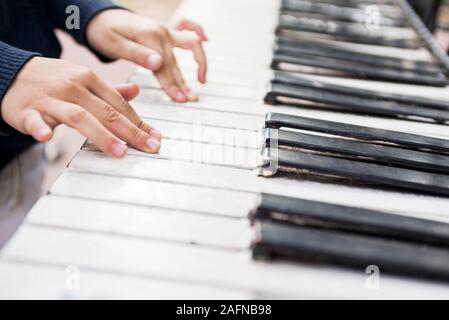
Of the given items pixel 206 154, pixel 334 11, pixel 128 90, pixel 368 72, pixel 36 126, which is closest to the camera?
pixel 36 126

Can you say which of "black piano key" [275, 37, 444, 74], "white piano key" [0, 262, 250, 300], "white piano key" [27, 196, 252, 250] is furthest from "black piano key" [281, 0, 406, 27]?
"white piano key" [0, 262, 250, 300]

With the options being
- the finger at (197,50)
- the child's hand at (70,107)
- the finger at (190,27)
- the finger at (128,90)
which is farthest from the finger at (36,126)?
the finger at (190,27)

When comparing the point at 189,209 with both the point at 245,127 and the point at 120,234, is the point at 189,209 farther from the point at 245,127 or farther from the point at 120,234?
the point at 245,127

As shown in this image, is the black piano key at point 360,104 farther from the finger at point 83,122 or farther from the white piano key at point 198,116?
the finger at point 83,122

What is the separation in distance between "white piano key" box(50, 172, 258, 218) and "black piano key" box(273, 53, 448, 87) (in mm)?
728

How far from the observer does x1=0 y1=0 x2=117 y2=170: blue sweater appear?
4.03 feet

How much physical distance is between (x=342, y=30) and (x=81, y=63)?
6.75 feet

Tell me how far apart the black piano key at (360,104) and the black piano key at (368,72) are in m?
0.21

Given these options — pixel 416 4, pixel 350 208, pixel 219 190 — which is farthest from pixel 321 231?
pixel 416 4

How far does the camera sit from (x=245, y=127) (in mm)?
1014

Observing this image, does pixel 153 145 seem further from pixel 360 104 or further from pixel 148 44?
pixel 360 104

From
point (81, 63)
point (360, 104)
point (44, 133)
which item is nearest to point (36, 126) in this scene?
point (44, 133)

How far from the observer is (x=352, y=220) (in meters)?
0.68
